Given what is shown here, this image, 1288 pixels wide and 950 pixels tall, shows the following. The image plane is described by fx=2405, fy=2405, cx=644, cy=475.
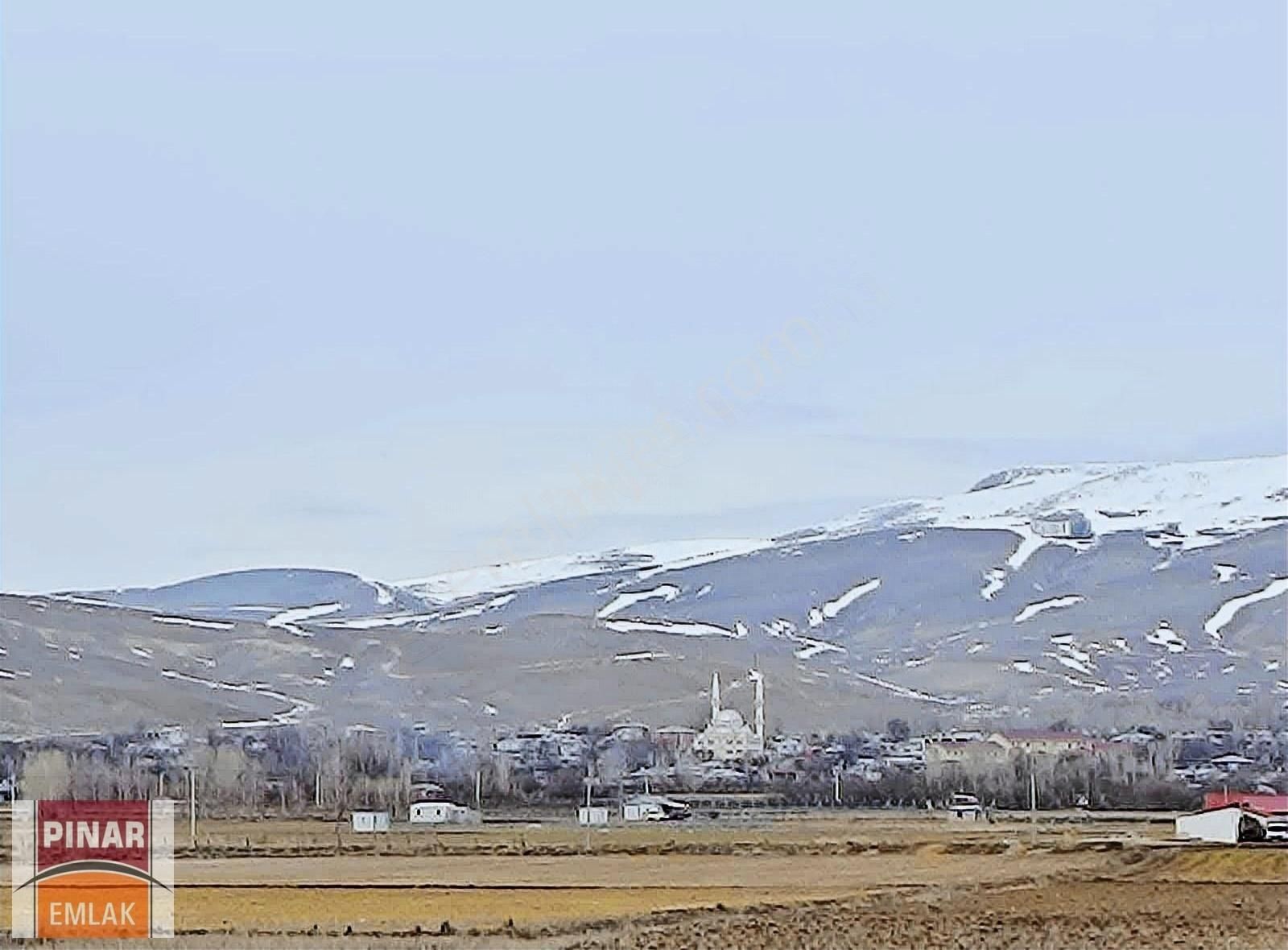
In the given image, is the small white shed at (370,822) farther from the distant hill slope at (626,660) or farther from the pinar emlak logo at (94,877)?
the distant hill slope at (626,660)

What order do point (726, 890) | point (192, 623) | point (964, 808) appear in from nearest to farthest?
point (726, 890), point (964, 808), point (192, 623)

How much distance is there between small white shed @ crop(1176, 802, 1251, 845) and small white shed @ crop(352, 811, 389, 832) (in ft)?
56.5

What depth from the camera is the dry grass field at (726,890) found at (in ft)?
82.4

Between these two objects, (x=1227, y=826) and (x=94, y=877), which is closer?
(x=94, y=877)

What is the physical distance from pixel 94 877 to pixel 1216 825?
1062 inches

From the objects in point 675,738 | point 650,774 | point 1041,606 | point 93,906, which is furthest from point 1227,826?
point 1041,606

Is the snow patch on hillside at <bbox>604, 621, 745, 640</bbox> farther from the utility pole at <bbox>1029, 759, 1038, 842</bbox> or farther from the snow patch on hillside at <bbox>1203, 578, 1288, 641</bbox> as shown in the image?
the utility pole at <bbox>1029, 759, 1038, 842</bbox>

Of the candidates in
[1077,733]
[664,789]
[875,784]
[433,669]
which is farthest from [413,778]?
[433,669]

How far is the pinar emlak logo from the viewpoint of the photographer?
23906 mm

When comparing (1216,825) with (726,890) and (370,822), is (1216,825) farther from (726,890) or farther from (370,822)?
(370,822)

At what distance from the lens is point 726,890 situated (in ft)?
107

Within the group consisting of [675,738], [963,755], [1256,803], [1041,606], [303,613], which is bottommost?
[1256,803]

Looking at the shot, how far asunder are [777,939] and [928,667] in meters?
145

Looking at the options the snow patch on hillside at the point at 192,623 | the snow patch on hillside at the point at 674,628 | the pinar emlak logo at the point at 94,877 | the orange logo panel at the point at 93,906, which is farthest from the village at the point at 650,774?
the snow patch on hillside at the point at 674,628
